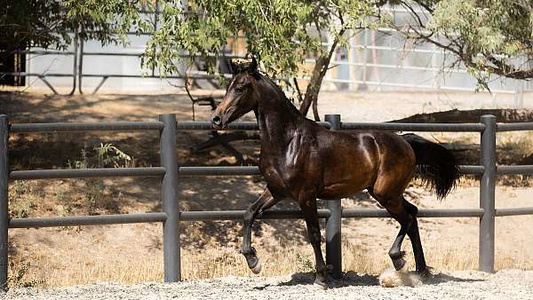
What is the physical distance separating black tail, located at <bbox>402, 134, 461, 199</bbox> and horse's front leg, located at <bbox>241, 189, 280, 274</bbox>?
4.58ft

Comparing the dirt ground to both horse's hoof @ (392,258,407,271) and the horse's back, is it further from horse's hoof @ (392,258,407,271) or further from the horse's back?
the horse's back

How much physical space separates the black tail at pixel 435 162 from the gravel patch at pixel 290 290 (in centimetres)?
87

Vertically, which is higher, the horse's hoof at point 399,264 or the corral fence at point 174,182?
the corral fence at point 174,182

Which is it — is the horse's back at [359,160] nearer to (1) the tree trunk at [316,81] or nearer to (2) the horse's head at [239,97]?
(2) the horse's head at [239,97]

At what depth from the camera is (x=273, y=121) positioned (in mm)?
8344

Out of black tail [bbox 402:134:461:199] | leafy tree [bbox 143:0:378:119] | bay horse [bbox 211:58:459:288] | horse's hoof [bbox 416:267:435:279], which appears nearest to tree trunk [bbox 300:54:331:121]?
leafy tree [bbox 143:0:378:119]

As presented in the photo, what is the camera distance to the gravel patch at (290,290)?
8016 mm

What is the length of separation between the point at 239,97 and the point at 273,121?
364mm

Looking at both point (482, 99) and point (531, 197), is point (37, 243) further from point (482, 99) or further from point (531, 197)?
point (482, 99)

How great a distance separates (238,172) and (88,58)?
13151 mm

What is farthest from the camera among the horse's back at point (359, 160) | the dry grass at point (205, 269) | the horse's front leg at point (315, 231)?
the dry grass at point (205, 269)

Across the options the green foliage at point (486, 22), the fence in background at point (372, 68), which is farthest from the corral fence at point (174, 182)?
the fence in background at point (372, 68)

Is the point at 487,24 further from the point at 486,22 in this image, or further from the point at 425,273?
the point at 425,273

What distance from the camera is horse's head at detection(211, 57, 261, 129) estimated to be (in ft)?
26.6
